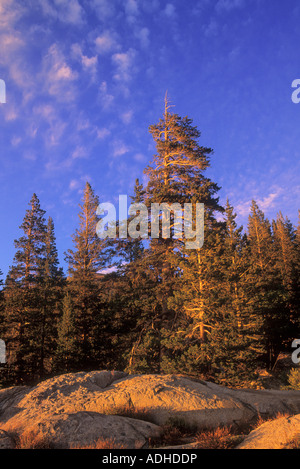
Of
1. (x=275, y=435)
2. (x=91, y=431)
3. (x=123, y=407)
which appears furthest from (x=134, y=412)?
(x=275, y=435)

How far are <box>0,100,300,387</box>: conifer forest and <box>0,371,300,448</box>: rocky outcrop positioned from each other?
6.80m

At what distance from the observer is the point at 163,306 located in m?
28.8

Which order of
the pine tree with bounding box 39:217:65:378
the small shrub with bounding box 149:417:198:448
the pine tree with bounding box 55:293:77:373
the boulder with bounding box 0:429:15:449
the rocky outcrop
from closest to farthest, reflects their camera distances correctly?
the boulder with bounding box 0:429:15:449 < the rocky outcrop < the small shrub with bounding box 149:417:198:448 < the pine tree with bounding box 55:293:77:373 < the pine tree with bounding box 39:217:65:378

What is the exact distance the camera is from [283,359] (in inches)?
1510

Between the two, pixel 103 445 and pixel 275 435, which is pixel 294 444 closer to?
pixel 275 435

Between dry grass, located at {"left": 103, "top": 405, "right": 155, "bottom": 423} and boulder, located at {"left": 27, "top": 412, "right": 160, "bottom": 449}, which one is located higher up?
boulder, located at {"left": 27, "top": 412, "right": 160, "bottom": 449}

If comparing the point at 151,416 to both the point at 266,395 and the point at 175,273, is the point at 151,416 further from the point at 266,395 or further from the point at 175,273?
the point at 175,273

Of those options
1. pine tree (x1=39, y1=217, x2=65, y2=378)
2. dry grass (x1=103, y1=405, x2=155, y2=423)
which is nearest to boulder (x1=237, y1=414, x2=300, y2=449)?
dry grass (x1=103, y1=405, x2=155, y2=423)

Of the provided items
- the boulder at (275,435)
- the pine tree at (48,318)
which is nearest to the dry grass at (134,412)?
the boulder at (275,435)

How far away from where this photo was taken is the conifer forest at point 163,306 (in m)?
23.7

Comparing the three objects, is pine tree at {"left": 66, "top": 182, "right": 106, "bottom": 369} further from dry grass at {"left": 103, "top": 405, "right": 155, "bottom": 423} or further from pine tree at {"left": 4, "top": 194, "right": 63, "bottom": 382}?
dry grass at {"left": 103, "top": 405, "right": 155, "bottom": 423}

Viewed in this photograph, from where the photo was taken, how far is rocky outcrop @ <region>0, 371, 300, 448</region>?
1002cm

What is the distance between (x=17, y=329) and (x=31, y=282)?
819 cm
